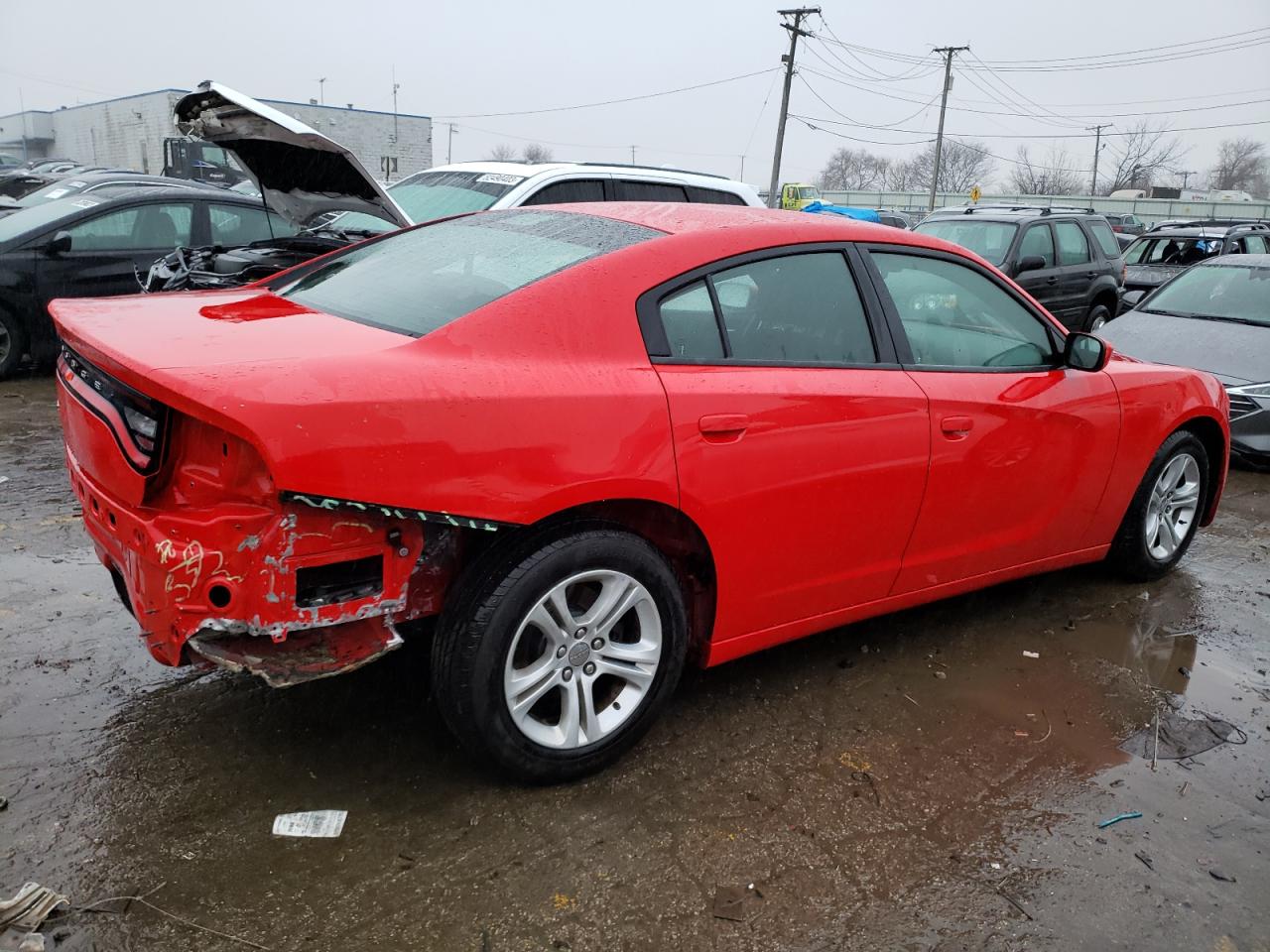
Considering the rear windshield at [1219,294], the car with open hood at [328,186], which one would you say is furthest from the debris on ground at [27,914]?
the rear windshield at [1219,294]

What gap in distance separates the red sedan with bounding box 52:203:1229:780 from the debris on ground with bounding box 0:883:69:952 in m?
0.57

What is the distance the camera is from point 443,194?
8.09 meters

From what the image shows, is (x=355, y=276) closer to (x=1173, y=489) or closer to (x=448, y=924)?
(x=448, y=924)

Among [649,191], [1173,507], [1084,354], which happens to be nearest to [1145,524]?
[1173,507]

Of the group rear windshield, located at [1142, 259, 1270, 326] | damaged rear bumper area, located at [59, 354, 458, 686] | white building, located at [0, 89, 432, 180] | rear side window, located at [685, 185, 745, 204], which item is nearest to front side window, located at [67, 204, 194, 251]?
rear side window, located at [685, 185, 745, 204]

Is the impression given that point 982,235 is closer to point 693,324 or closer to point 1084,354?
point 1084,354

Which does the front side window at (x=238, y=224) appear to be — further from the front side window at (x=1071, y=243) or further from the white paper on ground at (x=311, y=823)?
the front side window at (x=1071, y=243)

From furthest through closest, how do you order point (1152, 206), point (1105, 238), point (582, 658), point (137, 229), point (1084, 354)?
point (1152, 206), point (1105, 238), point (137, 229), point (1084, 354), point (582, 658)

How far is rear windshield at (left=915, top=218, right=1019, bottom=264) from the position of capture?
10953 mm

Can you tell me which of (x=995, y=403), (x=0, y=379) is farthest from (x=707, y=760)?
(x=0, y=379)

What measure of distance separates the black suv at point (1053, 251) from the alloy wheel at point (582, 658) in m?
9.11

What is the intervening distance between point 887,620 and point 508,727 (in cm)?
205

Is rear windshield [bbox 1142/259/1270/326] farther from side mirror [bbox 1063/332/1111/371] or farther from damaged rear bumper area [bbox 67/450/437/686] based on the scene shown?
damaged rear bumper area [bbox 67/450/437/686]

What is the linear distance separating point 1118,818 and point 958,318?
181 centimetres
